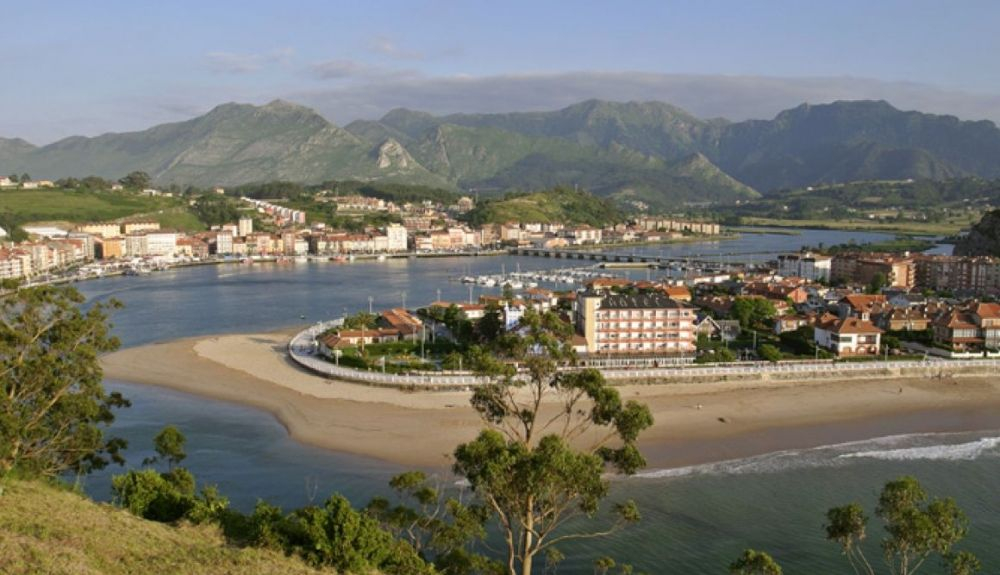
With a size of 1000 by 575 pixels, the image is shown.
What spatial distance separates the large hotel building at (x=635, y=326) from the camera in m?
27.7

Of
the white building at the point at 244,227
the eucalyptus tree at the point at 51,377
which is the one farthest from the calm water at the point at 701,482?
the white building at the point at 244,227

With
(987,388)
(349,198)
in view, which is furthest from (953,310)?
(349,198)

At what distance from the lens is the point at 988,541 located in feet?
45.1

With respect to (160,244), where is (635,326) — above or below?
below

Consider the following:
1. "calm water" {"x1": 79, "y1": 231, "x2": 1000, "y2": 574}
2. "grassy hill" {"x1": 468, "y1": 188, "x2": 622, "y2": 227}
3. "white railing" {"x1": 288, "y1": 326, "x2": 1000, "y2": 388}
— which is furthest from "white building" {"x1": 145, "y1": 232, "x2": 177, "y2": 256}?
"calm water" {"x1": 79, "y1": 231, "x2": 1000, "y2": 574}

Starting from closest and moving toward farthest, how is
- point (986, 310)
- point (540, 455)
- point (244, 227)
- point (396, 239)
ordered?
point (540, 455) < point (986, 310) < point (396, 239) < point (244, 227)

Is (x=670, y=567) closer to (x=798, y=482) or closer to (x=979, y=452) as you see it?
(x=798, y=482)

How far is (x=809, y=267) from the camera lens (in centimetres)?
5566

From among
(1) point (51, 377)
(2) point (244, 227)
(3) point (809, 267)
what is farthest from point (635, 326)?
(2) point (244, 227)

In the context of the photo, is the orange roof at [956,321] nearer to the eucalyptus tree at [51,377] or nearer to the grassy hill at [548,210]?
the eucalyptus tree at [51,377]

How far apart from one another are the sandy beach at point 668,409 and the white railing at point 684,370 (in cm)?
48

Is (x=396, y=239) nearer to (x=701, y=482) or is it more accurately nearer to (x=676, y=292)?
(x=676, y=292)

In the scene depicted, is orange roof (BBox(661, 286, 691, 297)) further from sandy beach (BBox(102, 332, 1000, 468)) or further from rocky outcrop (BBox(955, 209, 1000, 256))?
rocky outcrop (BBox(955, 209, 1000, 256))

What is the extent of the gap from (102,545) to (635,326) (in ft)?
70.3
